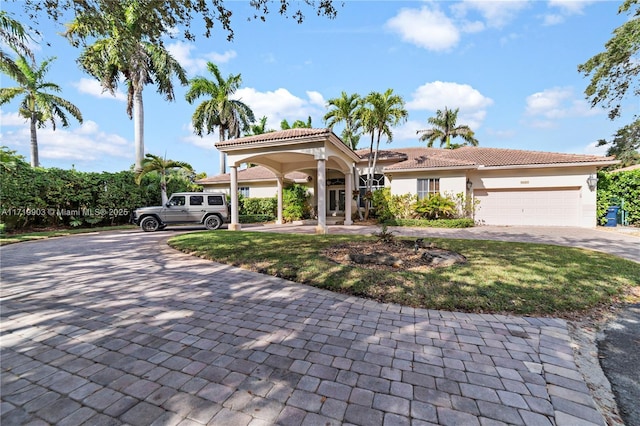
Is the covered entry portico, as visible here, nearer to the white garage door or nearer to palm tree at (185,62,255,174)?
the white garage door

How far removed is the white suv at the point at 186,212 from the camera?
12.8 meters

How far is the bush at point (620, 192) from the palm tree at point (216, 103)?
25429mm

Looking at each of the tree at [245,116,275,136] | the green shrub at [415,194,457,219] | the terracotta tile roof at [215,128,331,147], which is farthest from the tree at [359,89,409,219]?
the tree at [245,116,275,136]

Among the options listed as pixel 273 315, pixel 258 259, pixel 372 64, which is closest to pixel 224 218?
pixel 258 259

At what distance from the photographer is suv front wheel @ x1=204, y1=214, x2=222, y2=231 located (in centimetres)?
1367

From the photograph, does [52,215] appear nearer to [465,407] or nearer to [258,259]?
[258,259]

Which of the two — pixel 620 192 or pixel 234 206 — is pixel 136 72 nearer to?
pixel 234 206

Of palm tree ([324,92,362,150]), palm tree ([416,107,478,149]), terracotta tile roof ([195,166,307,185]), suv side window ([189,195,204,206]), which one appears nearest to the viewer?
suv side window ([189,195,204,206])

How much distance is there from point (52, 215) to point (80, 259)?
10.1 metres

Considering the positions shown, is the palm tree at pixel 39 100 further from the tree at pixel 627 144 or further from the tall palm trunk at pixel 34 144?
the tree at pixel 627 144

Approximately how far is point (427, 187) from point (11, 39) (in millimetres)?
18443

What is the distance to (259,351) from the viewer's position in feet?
8.87

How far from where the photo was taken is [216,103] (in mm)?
23094

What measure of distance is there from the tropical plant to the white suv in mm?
6736
